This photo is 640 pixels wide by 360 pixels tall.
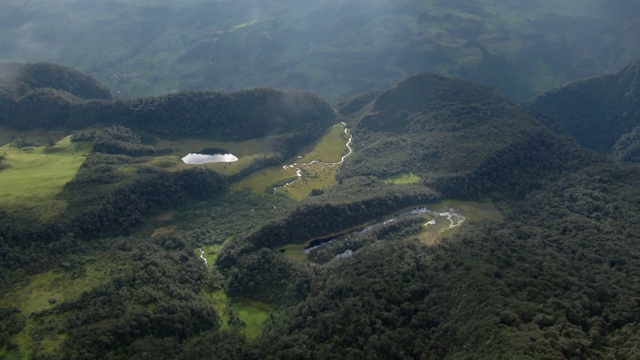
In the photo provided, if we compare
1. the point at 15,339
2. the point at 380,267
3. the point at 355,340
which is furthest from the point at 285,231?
the point at 15,339

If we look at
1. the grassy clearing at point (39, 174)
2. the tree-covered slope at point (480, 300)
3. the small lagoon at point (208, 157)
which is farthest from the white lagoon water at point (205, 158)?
the tree-covered slope at point (480, 300)

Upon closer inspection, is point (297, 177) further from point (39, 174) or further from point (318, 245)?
point (39, 174)

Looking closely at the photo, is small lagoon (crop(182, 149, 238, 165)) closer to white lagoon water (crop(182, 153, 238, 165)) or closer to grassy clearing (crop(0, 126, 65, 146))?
white lagoon water (crop(182, 153, 238, 165))

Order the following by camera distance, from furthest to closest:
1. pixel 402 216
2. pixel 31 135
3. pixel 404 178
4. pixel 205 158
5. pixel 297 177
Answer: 1. pixel 31 135
2. pixel 205 158
3. pixel 297 177
4. pixel 404 178
5. pixel 402 216

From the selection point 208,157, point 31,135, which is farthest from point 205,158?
point 31,135

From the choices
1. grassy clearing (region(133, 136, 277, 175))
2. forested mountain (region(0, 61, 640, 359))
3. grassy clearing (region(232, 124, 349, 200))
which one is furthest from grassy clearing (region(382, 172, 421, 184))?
grassy clearing (region(133, 136, 277, 175))
